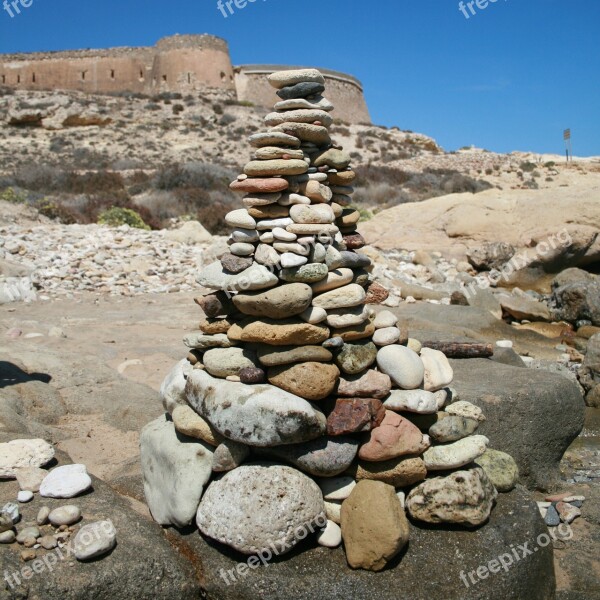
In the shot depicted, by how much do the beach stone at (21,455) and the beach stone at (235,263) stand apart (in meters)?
1.65

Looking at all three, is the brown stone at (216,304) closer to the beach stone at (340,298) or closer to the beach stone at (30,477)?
the beach stone at (340,298)

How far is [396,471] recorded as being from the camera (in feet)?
10.8

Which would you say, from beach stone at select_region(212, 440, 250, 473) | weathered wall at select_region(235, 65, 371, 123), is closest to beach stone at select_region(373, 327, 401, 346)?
beach stone at select_region(212, 440, 250, 473)

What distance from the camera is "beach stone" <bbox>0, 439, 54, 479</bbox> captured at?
3443 mm

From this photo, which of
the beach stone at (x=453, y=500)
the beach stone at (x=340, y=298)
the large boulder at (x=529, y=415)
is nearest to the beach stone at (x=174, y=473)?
the beach stone at (x=340, y=298)

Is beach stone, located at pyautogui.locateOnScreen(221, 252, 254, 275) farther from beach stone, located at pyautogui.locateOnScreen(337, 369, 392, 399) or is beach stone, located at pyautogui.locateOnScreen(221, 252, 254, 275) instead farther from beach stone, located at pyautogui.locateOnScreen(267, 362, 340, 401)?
beach stone, located at pyautogui.locateOnScreen(337, 369, 392, 399)

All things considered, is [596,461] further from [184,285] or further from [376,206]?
[376,206]

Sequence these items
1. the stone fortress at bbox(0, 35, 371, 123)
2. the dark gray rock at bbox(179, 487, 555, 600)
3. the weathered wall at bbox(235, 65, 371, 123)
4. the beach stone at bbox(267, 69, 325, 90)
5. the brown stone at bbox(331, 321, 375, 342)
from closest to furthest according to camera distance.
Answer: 1. the dark gray rock at bbox(179, 487, 555, 600)
2. the brown stone at bbox(331, 321, 375, 342)
3. the beach stone at bbox(267, 69, 325, 90)
4. the stone fortress at bbox(0, 35, 371, 123)
5. the weathered wall at bbox(235, 65, 371, 123)

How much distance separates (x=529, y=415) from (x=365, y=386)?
1958mm

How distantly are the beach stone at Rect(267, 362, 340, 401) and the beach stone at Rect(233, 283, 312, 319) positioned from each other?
0.30m

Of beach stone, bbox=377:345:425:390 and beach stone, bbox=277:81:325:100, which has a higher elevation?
beach stone, bbox=277:81:325:100

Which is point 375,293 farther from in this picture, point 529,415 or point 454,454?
point 529,415

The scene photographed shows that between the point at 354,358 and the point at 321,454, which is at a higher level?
Answer: the point at 354,358

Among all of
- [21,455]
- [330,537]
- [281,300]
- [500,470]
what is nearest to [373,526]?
[330,537]
